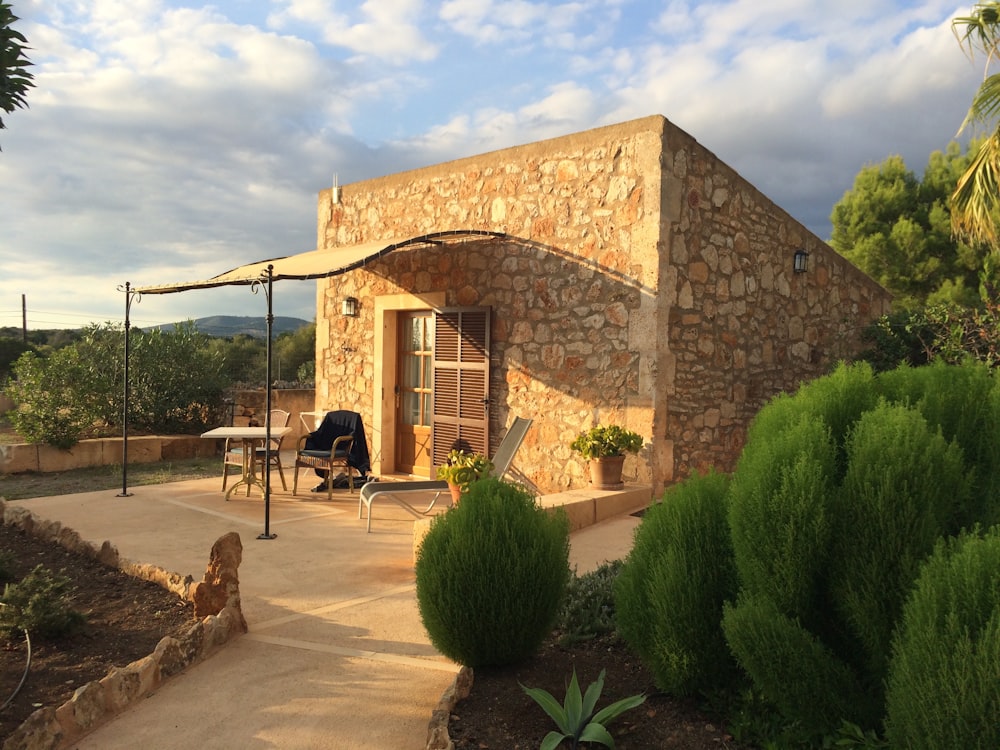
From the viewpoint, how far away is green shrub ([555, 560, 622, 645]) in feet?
9.75

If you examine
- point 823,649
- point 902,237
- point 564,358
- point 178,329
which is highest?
point 902,237

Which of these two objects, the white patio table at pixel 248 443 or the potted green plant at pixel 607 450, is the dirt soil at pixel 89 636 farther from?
the potted green plant at pixel 607 450

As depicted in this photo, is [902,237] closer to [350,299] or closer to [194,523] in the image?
[350,299]

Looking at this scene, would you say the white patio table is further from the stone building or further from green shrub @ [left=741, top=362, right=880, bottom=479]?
green shrub @ [left=741, top=362, right=880, bottom=479]

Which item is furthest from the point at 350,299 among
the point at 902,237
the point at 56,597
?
the point at 902,237

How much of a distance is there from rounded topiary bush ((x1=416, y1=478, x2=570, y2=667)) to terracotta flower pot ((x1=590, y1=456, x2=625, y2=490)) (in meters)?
2.93

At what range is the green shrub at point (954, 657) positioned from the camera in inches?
56.2

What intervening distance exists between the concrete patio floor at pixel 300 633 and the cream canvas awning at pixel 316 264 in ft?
6.29

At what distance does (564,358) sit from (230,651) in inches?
150

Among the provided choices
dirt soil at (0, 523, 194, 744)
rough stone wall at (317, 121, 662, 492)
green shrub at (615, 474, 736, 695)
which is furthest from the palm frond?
dirt soil at (0, 523, 194, 744)

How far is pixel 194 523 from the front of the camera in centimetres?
561

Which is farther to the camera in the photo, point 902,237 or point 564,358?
point 902,237

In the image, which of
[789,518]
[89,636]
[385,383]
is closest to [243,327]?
[385,383]

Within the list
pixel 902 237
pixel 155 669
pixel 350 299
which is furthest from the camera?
pixel 902 237
